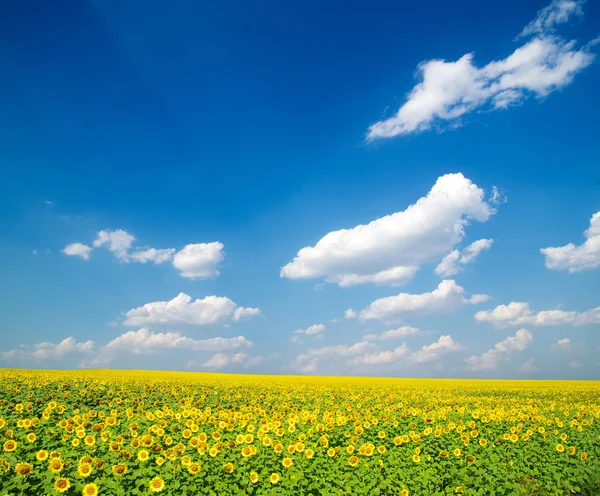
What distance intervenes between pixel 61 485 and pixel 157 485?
1688 mm

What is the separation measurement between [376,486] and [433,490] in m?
1.59

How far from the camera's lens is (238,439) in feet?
33.2

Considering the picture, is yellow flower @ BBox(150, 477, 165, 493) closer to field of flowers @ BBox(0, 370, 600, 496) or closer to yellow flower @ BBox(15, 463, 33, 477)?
field of flowers @ BBox(0, 370, 600, 496)

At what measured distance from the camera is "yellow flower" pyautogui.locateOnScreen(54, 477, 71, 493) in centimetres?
725

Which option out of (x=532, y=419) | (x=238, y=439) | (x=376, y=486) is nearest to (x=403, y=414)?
(x=532, y=419)

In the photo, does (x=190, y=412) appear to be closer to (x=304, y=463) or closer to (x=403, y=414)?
(x=304, y=463)

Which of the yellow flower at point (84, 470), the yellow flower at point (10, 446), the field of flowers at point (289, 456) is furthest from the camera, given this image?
the yellow flower at point (10, 446)

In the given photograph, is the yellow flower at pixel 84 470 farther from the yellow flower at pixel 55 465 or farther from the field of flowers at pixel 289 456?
the yellow flower at pixel 55 465

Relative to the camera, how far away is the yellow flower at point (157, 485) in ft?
25.0

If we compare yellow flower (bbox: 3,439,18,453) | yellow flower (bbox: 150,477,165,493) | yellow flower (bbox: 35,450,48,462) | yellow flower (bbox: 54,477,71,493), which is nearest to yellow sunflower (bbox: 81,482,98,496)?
yellow flower (bbox: 54,477,71,493)

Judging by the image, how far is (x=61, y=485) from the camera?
7.33 m

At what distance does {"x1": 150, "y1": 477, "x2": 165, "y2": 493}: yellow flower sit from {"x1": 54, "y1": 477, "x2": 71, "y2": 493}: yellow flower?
147 cm

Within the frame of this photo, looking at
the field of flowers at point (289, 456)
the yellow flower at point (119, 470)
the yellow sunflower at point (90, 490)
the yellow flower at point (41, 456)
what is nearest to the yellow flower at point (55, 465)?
the field of flowers at point (289, 456)

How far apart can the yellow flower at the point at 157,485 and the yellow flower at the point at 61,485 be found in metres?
1.47
